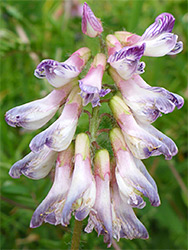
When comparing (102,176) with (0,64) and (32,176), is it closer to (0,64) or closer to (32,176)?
(32,176)

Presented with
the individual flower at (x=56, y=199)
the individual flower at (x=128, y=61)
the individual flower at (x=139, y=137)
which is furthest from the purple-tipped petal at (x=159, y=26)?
the individual flower at (x=56, y=199)

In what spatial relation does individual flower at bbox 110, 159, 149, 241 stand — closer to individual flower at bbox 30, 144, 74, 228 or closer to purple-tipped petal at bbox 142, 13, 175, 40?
individual flower at bbox 30, 144, 74, 228

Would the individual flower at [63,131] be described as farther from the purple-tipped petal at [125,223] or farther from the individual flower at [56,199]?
the purple-tipped petal at [125,223]

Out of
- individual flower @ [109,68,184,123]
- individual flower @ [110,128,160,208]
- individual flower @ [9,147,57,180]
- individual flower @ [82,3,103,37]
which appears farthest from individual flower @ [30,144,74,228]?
individual flower @ [82,3,103,37]

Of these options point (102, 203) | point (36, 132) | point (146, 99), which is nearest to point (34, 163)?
point (102, 203)

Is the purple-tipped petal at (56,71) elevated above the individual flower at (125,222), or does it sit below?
above

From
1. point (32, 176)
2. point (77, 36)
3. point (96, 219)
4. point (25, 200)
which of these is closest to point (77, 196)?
point (96, 219)

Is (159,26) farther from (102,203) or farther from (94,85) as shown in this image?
(102,203)
